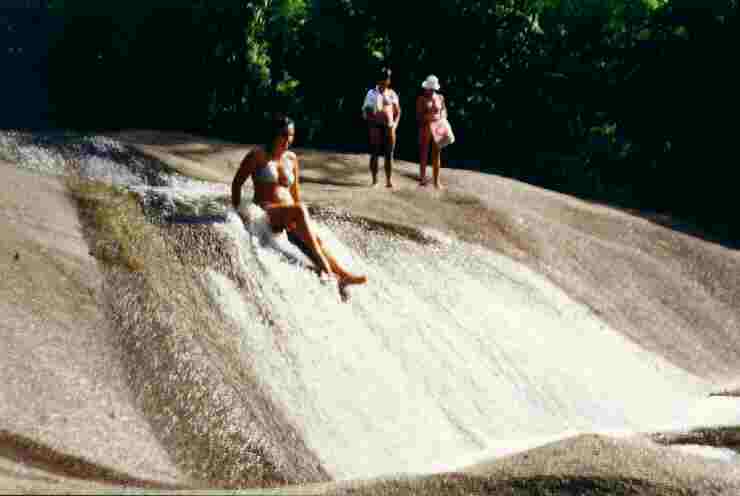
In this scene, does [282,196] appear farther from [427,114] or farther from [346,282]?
[427,114]

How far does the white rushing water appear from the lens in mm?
13125

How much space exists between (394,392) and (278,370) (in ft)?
4.79

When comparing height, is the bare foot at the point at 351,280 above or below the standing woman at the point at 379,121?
below

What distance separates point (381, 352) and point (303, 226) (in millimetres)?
1512

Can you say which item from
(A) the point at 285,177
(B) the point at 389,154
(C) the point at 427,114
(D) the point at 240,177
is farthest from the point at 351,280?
(C) the point at 427,114

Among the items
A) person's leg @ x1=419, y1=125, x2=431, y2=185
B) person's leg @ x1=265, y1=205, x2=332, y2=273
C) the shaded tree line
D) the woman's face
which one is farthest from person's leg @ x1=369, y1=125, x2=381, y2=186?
person's leg @ x1=265, y1=205, x2=332, y2=273

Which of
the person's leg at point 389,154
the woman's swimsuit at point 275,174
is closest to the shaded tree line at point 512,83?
the person's leg at point 389,154

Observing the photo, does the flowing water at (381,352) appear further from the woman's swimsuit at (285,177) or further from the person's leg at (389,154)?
the person's leg at (389,154)

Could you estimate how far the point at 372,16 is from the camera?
28.2 meters

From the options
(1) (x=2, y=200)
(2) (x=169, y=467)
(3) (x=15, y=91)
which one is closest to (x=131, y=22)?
(3) (x=15, y=91)

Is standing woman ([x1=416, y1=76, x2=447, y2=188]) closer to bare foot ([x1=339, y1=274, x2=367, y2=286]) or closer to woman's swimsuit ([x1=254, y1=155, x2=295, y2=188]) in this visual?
woman's swimsuit ([x1=254, y1=155, x2=295, y2=188])

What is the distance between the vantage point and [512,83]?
92.5ft

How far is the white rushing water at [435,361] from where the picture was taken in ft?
43.1

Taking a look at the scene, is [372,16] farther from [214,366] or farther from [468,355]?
[214,366]
